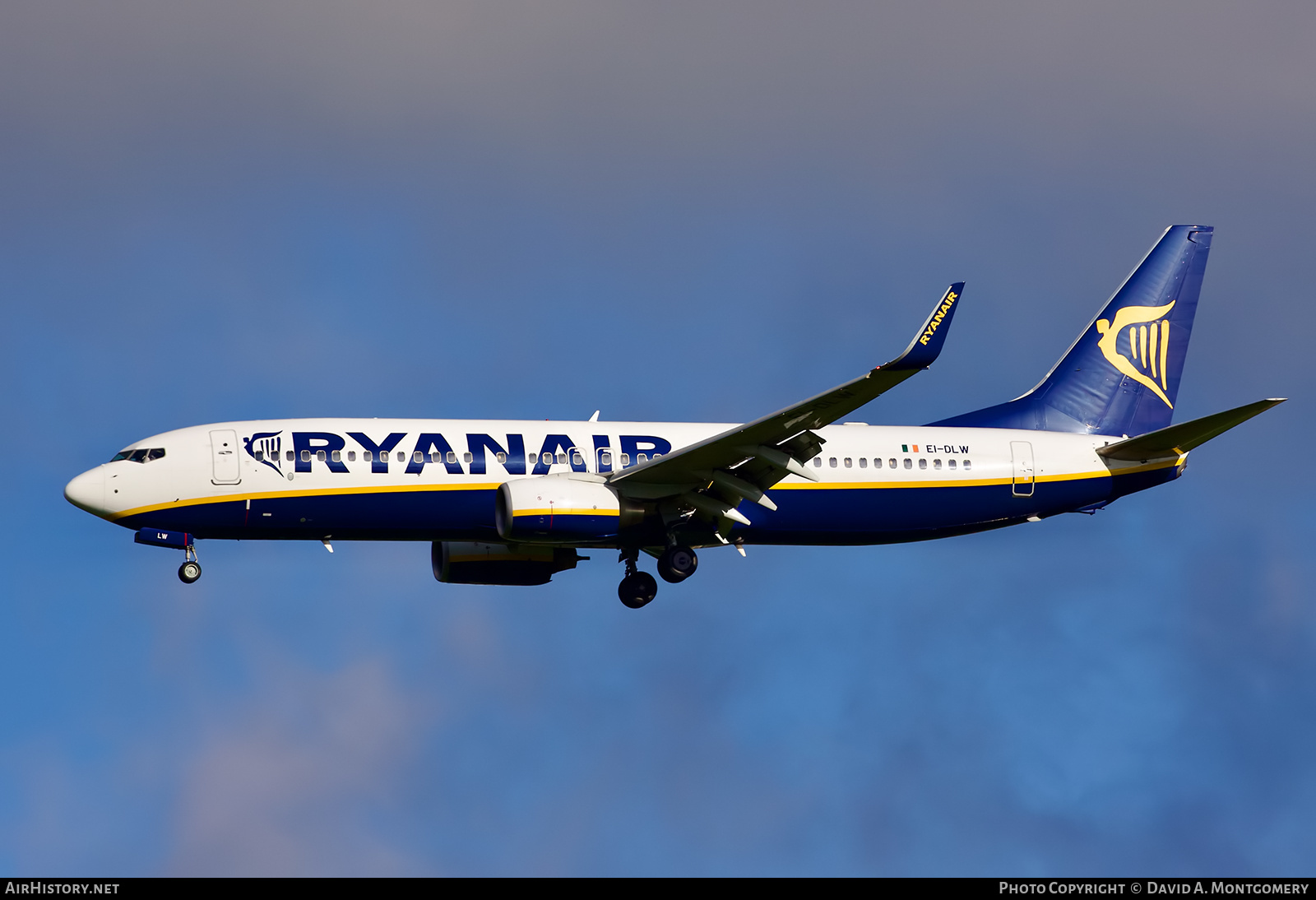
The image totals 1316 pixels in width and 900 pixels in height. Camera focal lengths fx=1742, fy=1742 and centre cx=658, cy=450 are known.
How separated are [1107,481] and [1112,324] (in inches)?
257

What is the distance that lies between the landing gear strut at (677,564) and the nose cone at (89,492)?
14.2 meters

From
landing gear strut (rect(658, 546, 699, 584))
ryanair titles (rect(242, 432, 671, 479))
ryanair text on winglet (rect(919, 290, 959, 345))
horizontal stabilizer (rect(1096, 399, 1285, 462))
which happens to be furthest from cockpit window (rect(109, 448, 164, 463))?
horizontal stabilizer (rect(1096, 399, 1285, 462))

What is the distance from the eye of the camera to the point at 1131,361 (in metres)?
52.8

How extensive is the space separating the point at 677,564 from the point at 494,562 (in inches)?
227

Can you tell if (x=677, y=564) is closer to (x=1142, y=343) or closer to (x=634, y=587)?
(x=634, y=587)

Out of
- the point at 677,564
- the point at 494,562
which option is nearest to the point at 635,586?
the point at 677,564

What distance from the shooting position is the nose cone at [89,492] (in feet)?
140
